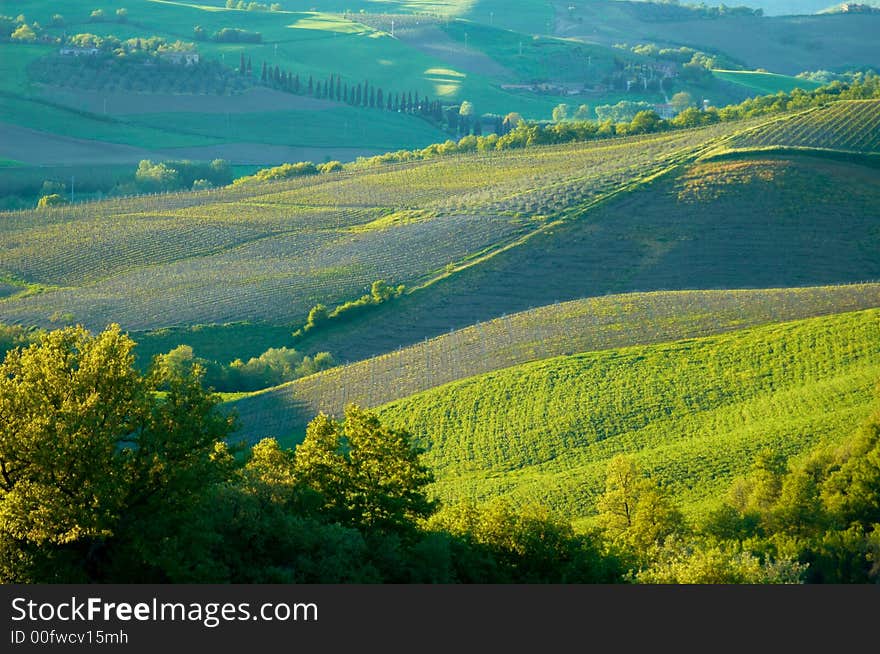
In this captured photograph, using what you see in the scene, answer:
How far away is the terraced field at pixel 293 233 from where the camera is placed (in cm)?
9375

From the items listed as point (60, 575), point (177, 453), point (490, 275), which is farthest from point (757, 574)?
point (490, 275)

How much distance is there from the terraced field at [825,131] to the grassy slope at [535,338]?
31.9 metres

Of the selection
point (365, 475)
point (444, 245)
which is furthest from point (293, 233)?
point (365, 475)

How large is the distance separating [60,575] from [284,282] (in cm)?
6647

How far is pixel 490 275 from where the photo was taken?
9625 centimetres

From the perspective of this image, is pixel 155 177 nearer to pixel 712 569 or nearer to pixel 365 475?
pixel 365 475

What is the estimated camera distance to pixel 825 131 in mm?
119000

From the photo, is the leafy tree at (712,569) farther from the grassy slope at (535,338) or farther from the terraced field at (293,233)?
the terraced field at (293,233)

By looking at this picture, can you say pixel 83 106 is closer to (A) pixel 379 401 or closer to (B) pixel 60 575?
(A) pixel 379 401

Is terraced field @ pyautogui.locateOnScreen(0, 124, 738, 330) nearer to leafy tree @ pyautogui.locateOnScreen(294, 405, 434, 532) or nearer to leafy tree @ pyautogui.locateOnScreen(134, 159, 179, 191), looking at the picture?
leafy tree @ pyautogui.locateOnScreen(134, 159, 179, 191)

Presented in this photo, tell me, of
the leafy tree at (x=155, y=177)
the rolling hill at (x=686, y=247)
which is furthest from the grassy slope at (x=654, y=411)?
the leafy tree at (x=155, y=177)

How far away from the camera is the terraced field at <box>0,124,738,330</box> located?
93750 mm

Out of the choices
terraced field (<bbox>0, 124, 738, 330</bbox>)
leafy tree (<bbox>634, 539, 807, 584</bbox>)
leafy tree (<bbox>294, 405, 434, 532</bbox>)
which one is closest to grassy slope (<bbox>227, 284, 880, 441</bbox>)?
terraced field (<bbox>0, 124, 738, 330</bbox>)

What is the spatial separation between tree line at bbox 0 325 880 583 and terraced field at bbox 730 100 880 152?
77.3 meters
